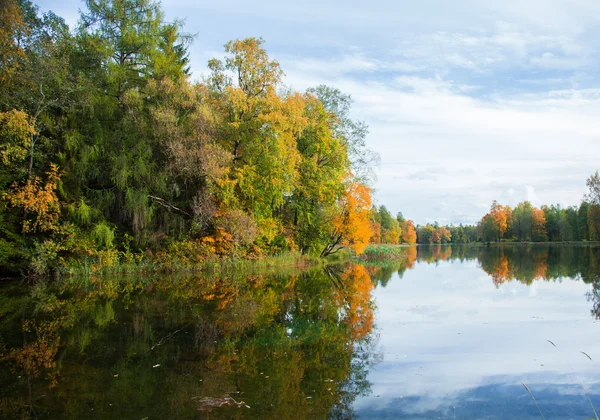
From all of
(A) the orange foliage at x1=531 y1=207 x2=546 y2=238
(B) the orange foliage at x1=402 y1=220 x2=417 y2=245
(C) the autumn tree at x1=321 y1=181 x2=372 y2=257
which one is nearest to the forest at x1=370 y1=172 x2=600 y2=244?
(A) the orange foliage at x1=531 y1=207 x2=546 y2=238

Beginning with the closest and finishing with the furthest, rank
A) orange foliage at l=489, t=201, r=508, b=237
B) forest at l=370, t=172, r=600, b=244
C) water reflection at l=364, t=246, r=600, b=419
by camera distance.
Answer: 1. water reflection at l=364, t=246, r=600, b=419
2. forest at l=370, t=172, r=600, b=244
3. orange foliage at l=489, t=201, r=508, b=237

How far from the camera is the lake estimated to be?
5227 millimetres

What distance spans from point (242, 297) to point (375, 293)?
15.7 feet

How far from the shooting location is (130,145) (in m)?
23.0

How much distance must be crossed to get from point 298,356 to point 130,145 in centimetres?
1919

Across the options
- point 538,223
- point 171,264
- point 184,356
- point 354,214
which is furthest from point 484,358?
point 538,223

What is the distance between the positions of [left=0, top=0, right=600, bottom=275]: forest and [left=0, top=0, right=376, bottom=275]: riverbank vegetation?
67mm

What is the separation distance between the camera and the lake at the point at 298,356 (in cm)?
523

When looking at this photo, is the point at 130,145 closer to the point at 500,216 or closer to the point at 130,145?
the point at 130,145

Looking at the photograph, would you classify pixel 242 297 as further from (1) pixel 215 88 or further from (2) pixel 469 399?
(1) pixel 215 88

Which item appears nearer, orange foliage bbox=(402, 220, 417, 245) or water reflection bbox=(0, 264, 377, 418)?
water reflection bbox=(0, 264, 377, 418)

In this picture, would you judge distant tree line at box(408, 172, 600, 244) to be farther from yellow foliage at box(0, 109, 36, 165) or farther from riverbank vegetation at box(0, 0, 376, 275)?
yellow foliage at box(0, 109, 36, 165)

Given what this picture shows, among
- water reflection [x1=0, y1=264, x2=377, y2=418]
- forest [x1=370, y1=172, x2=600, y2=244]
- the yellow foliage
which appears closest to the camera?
water reflection [x1=0, y1=264, x2=377, y2=418]

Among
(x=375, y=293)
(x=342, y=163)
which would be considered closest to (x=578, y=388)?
(x=375, y=293)
